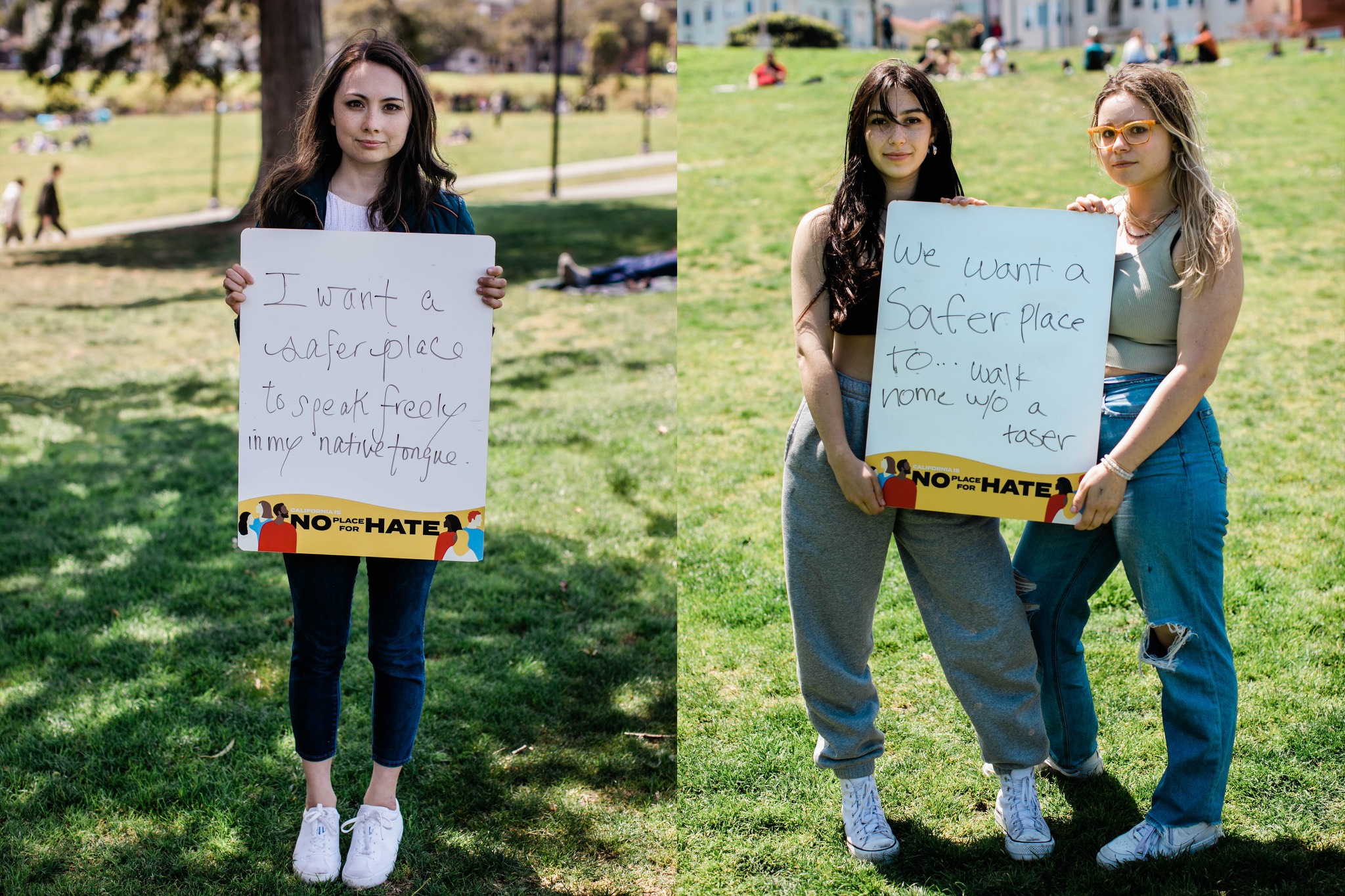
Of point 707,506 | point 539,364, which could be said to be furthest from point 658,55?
point 707,506

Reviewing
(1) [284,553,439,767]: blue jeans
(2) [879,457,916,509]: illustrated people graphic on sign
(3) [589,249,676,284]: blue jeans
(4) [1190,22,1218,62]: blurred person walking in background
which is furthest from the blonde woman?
(4) [1190,22,1218,62]: blurred person walking in background

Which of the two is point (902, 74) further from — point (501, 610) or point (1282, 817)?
point (501, 610)

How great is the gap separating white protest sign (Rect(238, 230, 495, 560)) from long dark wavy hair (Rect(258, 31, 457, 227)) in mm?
119

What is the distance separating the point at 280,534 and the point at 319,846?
0.89m

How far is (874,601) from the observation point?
2.89m

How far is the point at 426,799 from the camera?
3408 millimetres

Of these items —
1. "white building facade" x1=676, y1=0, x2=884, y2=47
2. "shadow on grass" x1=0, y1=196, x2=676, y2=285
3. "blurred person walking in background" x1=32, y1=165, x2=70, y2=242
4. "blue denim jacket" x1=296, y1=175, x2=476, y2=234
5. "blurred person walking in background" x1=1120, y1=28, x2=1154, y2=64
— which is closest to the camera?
"blue denim jacket" x1=296, y1=175, x2=476, y2=234

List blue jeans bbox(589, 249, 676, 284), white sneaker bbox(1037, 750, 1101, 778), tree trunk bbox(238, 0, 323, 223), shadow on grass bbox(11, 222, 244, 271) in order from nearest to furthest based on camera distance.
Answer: white sneaker bbox(1037, 750, 1101, 778) → blue jeans bbox(589, 249, 676, 284) → tree trunk bbox(238, 0, 323, 223) → shadow on grass bbox(11, 222, 244, 271)

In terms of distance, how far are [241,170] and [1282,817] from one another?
1557 inches

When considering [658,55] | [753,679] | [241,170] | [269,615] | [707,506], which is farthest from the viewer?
[658,55]

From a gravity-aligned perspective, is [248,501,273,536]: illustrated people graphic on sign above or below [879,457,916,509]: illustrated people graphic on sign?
below

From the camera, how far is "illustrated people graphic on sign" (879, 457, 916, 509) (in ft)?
9.02

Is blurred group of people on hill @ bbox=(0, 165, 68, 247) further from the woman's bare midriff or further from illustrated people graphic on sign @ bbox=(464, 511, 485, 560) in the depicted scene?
the woman's bare midriff

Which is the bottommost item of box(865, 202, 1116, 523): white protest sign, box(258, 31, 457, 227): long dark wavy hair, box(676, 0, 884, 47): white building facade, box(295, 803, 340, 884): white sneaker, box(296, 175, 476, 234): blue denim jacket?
box(295, 803, 340, 884): white sneaker
